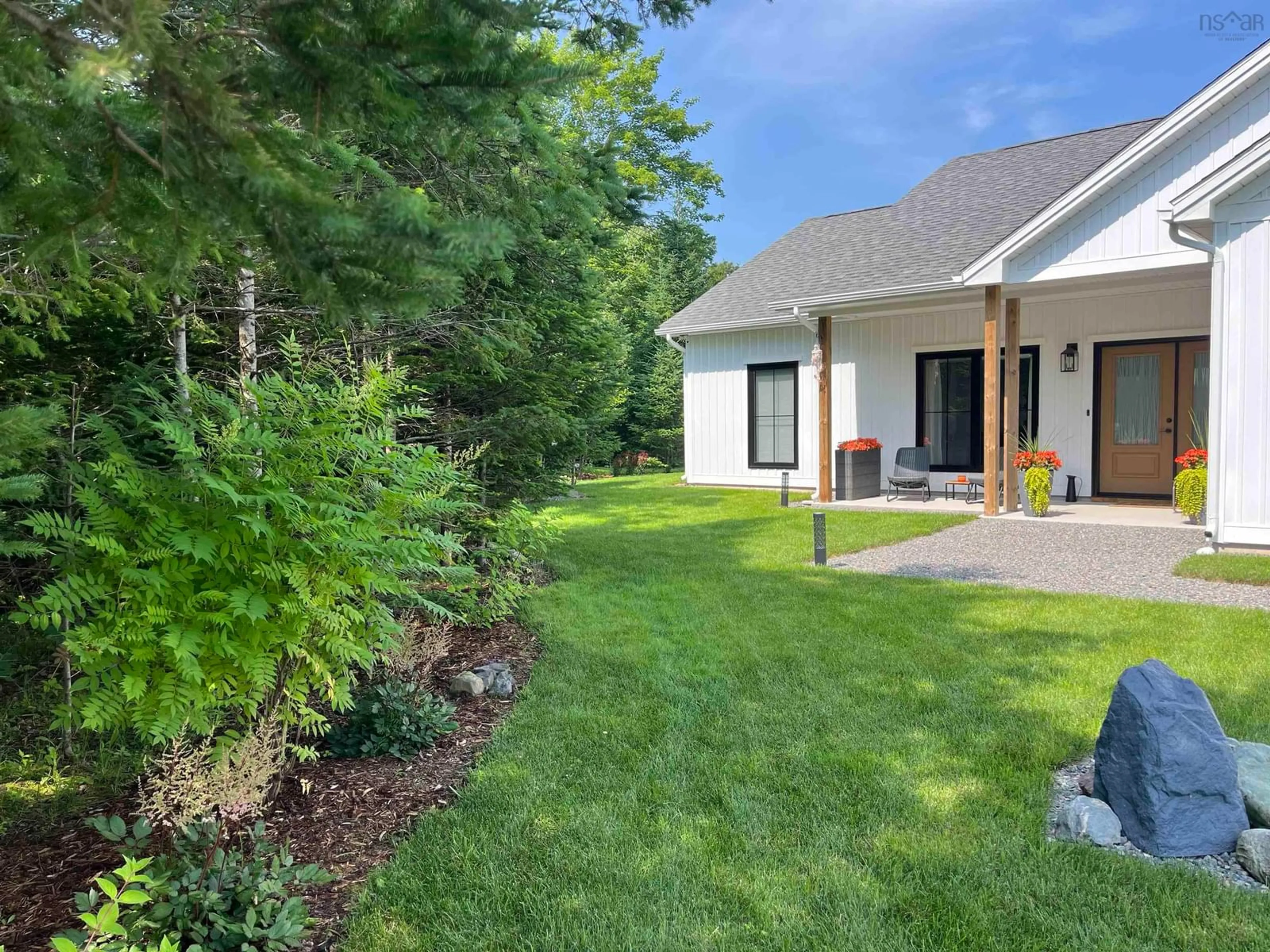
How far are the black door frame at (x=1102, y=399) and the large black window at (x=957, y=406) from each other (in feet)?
2.79

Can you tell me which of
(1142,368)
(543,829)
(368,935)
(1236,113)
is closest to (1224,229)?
(1236,113)

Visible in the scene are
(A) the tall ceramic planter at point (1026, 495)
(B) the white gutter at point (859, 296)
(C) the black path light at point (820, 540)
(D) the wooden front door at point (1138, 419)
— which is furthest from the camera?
(D) the wooden front door at point (1138, 419)

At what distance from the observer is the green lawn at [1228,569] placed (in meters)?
6.64

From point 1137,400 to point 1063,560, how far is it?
17.0 feet

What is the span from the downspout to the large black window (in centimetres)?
470

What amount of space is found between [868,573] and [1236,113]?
21.8 feet

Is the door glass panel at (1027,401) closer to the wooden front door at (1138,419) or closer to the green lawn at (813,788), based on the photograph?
the wooden front door at (1138,419)

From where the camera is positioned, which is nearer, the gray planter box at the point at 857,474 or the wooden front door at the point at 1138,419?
the wooden front door at the point at 1138,419

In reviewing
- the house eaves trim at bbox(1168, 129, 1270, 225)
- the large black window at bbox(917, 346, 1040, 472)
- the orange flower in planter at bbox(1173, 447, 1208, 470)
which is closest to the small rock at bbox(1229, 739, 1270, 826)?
the house eaves trim at bbox(1168, 129, 1270, 225)

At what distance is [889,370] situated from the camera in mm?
13578

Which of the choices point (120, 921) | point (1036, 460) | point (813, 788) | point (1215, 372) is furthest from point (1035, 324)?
point (120, 921)

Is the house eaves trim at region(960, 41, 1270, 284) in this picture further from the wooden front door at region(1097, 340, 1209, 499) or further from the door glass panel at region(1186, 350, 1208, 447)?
the door glass panel at region(1186, 350, 1208, 447)

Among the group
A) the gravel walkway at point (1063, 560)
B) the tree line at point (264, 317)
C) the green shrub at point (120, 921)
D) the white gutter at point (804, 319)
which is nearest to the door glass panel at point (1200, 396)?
the gravel walkway at point (1063, 560)

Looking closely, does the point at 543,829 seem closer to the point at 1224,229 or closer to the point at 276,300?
the point at 276,300
